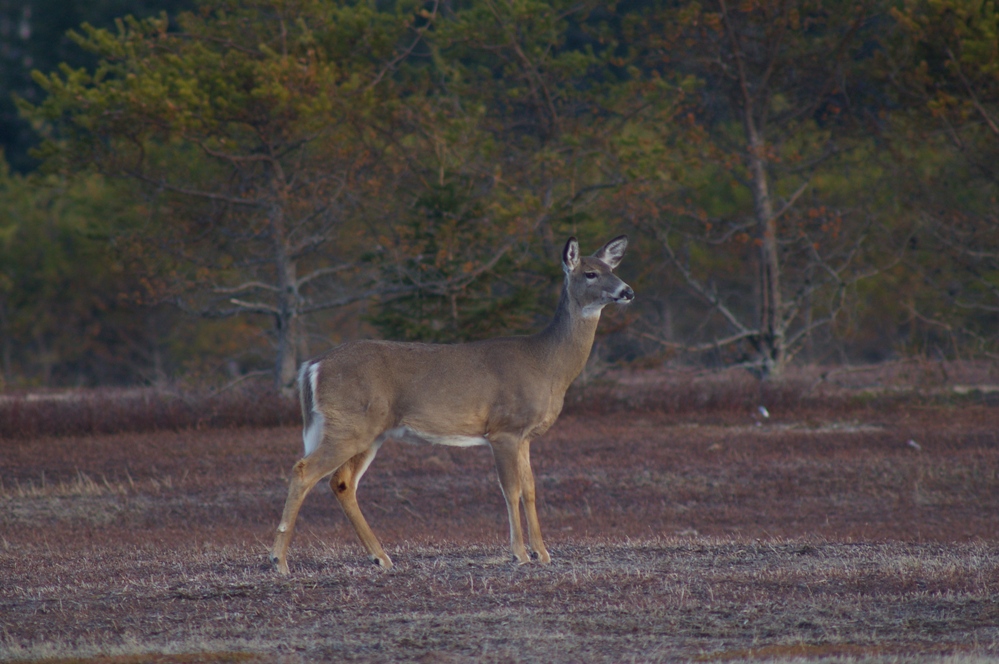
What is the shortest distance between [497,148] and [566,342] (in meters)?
16.2

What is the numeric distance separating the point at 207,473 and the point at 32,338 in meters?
25.0

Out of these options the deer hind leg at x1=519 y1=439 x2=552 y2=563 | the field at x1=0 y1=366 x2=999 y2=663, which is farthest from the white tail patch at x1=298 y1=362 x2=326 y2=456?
the deer hind leg at x1=519 y1=439 x2=552 y2=563

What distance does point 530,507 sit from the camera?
8.15 metres

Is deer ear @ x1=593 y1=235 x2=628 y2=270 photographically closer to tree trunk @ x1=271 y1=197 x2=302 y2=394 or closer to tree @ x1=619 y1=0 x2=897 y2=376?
tree @ x1=619 y1=0 x2=897 y2=376

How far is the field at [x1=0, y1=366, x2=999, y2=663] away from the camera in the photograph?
5.86 metres

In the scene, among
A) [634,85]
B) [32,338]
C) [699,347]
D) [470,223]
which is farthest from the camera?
[32,338]

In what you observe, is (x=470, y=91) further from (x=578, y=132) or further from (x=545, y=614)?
(x=545, y=614)

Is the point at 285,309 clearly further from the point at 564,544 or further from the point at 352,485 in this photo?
the point at 352,485

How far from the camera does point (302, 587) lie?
7.10 metres

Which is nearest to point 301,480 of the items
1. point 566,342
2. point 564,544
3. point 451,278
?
point 566,342

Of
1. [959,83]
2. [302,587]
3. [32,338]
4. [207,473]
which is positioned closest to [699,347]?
[959,83]

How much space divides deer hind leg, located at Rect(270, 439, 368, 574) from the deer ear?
260 centimetres

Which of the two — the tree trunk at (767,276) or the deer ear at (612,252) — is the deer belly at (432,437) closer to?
the deer ear at (612,252)

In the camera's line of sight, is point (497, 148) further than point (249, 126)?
Yes
